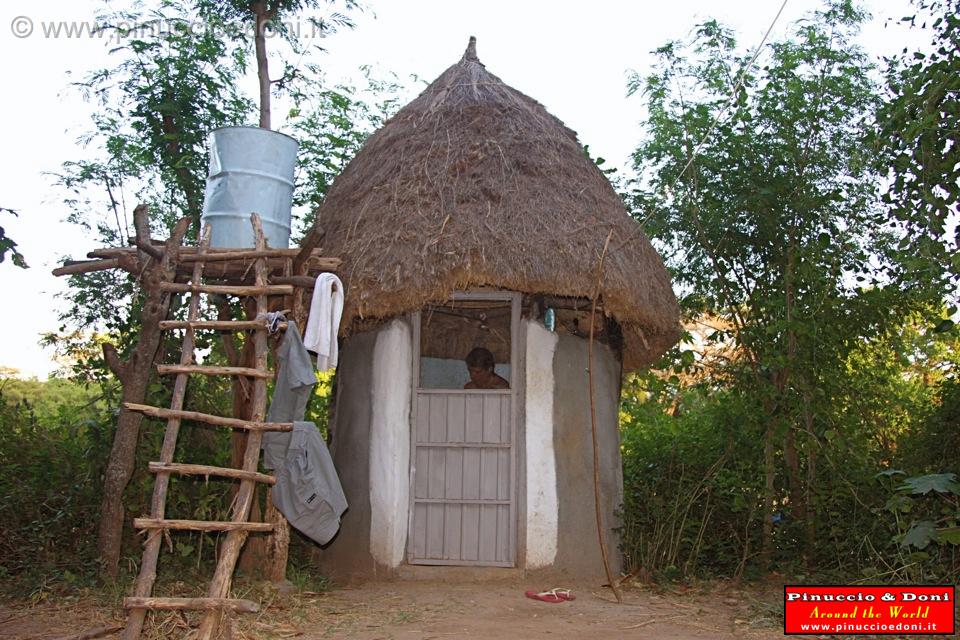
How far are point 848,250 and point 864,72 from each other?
1.54 metres

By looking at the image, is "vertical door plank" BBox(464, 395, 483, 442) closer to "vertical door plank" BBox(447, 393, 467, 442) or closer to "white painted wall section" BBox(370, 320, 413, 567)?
"vertical door plank" BBox(447, 393, 467, 442)

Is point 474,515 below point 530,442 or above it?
below

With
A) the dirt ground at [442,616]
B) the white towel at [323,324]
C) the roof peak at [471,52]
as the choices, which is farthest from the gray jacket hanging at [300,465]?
the roof peak at [471,52]

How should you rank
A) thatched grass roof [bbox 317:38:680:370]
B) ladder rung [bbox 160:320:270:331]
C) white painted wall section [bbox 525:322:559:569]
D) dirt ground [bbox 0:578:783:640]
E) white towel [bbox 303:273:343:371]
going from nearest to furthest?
dirt ground [bbox 0:578:783:640] → ladder rung [bbox 160:320:270:331] → white towel [bbox 303:273:343:371] → thatched grass roof [bbox 317:38:680:370] → white painted wall section [bbox 525:322:559:569]

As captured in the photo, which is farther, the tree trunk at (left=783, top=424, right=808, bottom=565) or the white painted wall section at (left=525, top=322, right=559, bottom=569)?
the tree trunk at (left=783, top=424, right=808, bottom=565)

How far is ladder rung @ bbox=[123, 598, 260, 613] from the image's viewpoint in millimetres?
4629

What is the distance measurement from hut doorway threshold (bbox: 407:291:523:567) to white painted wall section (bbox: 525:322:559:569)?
105 mm

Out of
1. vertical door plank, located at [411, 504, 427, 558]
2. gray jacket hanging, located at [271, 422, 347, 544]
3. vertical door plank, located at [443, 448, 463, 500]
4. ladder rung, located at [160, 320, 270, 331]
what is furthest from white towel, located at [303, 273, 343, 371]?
vertical door plank, located at [411, 504, 427, 558]

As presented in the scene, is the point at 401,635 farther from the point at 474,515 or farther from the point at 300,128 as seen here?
the point at 300,128

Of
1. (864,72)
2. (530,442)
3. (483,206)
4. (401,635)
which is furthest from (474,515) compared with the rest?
(864,72)

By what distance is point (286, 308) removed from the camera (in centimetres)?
639

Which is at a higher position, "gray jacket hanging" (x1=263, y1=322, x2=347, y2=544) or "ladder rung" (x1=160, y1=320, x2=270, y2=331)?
"ladder rung" (x1=160, y1=320, x2=270, y2=331)

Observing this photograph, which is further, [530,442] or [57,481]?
[57,481]

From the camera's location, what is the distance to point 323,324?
235 inches
